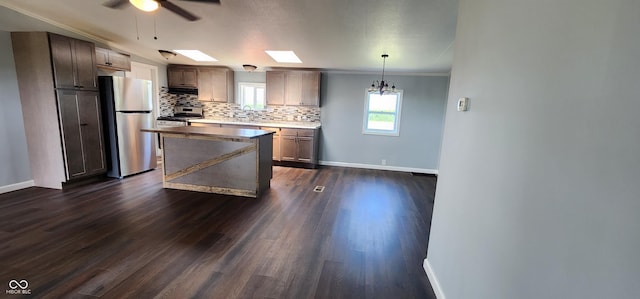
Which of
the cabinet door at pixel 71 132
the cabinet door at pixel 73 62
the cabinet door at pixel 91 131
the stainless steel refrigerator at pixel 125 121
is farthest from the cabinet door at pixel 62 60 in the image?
the stainless steel refrigerator at pixel 125 121

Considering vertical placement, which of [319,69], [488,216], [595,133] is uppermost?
[319,69]

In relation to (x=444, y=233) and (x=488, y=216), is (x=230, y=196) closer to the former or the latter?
(x=444, y=233)

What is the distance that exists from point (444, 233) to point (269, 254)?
1484 mm

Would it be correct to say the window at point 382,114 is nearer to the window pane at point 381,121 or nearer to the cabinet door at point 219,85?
the window pane at point 381,121

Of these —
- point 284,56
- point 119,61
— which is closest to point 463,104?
point 284,56

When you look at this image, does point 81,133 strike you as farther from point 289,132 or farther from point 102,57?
point 289,132

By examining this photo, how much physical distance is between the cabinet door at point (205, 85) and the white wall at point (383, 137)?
2.68 m

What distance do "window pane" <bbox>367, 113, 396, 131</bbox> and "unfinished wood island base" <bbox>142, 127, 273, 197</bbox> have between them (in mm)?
2723

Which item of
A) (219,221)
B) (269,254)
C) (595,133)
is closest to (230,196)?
(219,221)

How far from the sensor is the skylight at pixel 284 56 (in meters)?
4.66

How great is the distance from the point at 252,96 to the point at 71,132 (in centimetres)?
338

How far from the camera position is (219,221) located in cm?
291

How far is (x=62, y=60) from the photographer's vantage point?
3453 millimetres

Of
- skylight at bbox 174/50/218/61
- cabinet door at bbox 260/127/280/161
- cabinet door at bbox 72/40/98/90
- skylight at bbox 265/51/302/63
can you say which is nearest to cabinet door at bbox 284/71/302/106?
skylight at bbox 265/51/302/63
